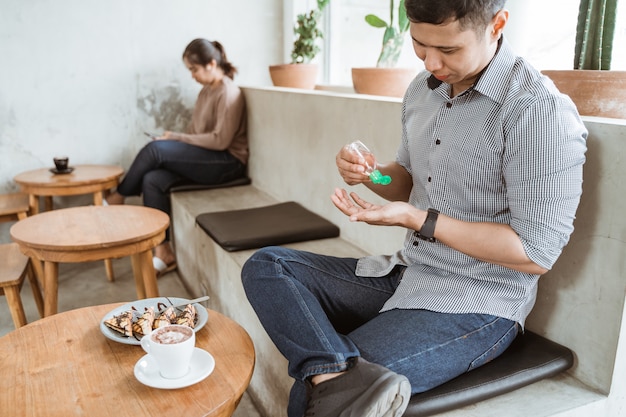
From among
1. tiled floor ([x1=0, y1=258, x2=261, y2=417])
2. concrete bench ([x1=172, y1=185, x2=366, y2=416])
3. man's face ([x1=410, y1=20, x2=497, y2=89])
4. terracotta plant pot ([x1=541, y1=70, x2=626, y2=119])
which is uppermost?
man's face ([x1=410, y1=20, x2=497, y2=89])

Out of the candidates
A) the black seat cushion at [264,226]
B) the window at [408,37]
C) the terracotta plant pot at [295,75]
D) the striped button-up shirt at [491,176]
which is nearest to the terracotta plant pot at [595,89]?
the window at [408,37]

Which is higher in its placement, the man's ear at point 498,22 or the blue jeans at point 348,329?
the man's ear at point 498,22

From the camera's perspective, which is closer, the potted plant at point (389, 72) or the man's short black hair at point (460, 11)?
the man's short black hair at point (460, 11)

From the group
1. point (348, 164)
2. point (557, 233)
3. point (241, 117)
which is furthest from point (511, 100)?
point (241, 117)

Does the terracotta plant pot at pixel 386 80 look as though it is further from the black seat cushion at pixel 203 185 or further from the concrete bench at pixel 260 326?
the black seat cushion at pixel 203 185

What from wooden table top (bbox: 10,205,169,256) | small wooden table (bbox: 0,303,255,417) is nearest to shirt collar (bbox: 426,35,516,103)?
small wooden table (bbox: 0,303,255,417)

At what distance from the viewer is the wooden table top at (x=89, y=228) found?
1.93 meters

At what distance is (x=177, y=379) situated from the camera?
41.0 inches

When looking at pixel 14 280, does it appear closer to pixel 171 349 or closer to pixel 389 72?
pixel 171 349

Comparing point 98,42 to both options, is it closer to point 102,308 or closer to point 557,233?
point 102,308

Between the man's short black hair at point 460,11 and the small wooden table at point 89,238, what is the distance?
54.7 inches

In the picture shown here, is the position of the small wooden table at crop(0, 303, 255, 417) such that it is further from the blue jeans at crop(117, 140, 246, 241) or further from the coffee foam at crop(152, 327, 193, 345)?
the blue jeans at crop(117, 140, 246, 241)

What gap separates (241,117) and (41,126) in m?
1.29

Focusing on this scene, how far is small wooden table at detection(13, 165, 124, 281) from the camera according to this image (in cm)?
287
